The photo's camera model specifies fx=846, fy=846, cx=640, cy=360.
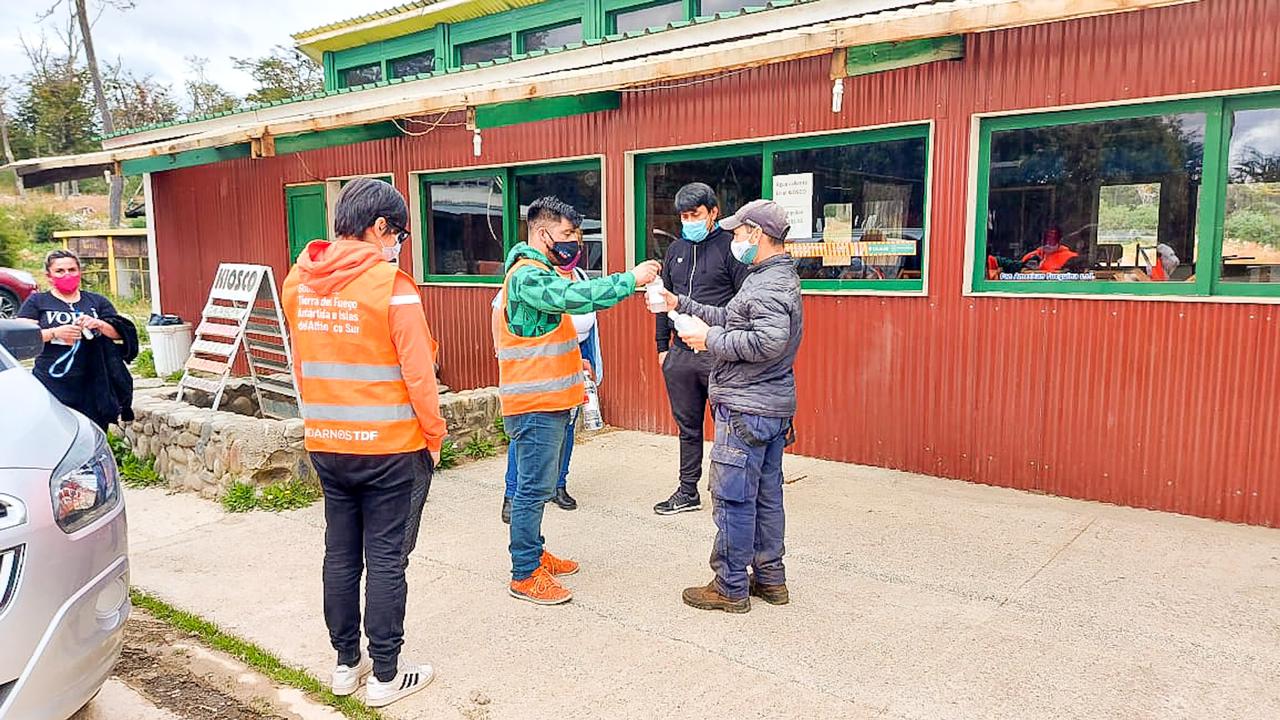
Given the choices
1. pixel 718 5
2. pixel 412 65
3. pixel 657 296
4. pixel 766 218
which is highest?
pixel 412 65

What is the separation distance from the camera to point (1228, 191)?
15.4ft

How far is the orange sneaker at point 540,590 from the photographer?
12.7 feet

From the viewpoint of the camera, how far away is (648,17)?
9.70m

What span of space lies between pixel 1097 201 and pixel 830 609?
3.10m

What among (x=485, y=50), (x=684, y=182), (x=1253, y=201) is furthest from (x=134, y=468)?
(x=485, y=50)

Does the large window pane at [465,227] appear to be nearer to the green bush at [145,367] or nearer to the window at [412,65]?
the green bush at [145,367]

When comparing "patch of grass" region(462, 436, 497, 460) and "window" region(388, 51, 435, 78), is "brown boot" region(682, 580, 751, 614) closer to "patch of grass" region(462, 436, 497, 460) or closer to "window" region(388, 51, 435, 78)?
"patch of grass" region(462, 436, 497, 460)

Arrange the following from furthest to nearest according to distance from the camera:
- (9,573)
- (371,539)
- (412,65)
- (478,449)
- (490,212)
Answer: (412,65)
(490,212)
(478,449)
(371,539)
(9,573)

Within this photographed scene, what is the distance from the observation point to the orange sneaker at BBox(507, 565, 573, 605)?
12.7 feet

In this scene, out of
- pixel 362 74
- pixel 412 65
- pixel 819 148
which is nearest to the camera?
pixel 819 148

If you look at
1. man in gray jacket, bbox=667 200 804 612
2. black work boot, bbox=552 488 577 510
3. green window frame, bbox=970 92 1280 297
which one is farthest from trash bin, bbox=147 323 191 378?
green window frame, bbox=970 92 1280 297

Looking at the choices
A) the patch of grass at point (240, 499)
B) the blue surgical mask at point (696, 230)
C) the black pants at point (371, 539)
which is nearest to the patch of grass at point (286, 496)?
the patch of grass at point (240, 499)

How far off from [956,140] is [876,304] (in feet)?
3.89

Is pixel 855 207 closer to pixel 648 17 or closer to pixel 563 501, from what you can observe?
pixel 563 501
